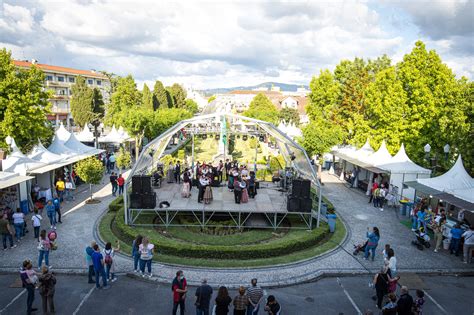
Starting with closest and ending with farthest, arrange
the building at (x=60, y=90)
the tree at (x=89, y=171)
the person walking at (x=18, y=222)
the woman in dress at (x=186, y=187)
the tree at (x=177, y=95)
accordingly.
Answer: the person walking at (x=18, y=222) < the woman in dress at (x=186, y=187) < the tree at (x=89, y=171) < the building at (x=60, y=90) < the tree at (x=177, y=95)

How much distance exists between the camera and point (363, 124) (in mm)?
27891

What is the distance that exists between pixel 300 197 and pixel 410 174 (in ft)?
29.3

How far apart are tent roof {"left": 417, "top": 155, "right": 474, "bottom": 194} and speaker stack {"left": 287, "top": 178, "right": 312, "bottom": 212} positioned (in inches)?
257

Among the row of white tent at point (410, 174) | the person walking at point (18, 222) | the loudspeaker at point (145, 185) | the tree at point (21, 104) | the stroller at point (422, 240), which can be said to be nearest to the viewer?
the person walking at point (18, 222)

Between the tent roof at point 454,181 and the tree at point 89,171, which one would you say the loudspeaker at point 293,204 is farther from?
the tree at point 89,171

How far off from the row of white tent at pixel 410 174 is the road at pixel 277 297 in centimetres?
498

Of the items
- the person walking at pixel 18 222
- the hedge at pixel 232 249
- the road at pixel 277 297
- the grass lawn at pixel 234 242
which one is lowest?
the road at pixel 277 297

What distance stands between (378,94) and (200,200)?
17950 mm

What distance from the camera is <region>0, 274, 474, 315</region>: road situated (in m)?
8.88

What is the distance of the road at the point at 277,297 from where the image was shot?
8875 millimetres

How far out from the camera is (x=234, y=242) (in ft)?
44.9

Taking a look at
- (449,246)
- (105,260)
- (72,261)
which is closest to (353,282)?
(449,246)

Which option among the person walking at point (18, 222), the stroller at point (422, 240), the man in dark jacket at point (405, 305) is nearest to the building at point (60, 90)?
the person walking at point (18, 222)

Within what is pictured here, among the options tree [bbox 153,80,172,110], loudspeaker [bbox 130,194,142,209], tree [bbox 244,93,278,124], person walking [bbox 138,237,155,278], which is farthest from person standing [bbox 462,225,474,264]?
tree [bbox 153,80,172,110]
